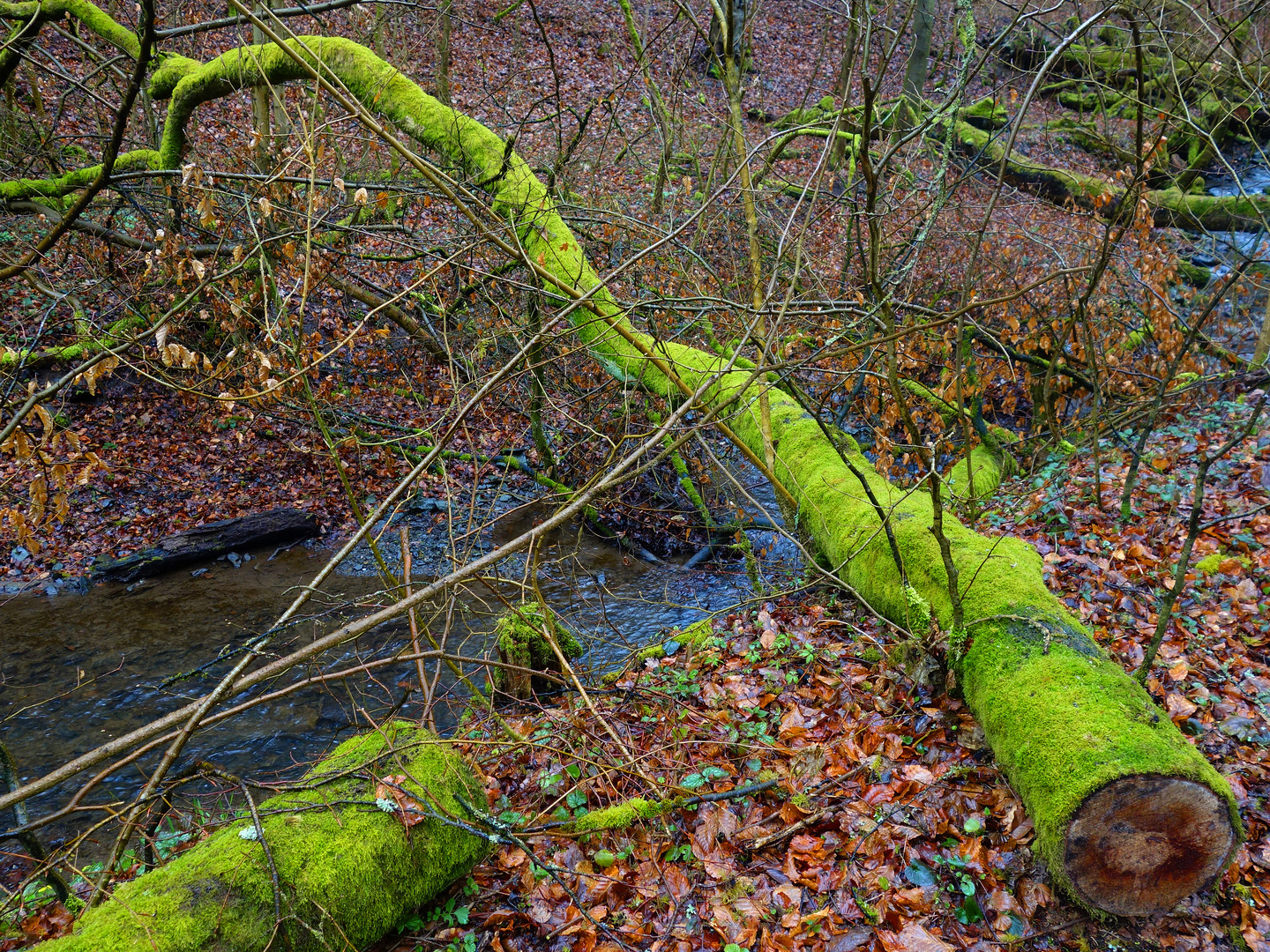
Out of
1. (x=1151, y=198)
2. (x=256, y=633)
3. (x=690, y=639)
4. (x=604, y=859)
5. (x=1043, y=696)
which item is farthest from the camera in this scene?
(x=1151, y=198)

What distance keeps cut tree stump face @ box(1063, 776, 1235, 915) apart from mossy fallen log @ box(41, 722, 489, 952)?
7.81ft

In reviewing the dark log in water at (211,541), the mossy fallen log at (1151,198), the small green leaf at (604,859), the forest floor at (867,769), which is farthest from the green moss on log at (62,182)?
the mossy fallen log at (1151,198)

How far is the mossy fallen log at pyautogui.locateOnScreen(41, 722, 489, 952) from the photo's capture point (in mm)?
2361

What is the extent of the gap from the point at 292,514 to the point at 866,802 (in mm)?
7896

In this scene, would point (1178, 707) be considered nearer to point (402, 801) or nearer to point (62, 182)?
point (402, 801)

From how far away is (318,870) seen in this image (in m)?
2.64

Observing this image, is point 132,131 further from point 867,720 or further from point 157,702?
point 867,720

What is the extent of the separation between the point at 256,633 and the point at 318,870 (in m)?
4.83

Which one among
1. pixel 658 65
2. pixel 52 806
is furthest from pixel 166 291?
pixel 658 65

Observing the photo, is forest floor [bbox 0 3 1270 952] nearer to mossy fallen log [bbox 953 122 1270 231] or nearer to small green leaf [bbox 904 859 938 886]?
small green leaf [bbox 904 859 938 886]

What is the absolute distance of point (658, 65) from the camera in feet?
60.4

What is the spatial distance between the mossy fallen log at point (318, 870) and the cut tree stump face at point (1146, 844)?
7.81 feet

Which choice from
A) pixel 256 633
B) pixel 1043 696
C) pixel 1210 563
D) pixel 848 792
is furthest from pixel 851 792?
pixel 256 633

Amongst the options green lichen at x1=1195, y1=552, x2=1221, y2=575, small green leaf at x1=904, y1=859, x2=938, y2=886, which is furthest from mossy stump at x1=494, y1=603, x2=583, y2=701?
green lichen at x1=1195, y1=552, x2=1221, y2=575
